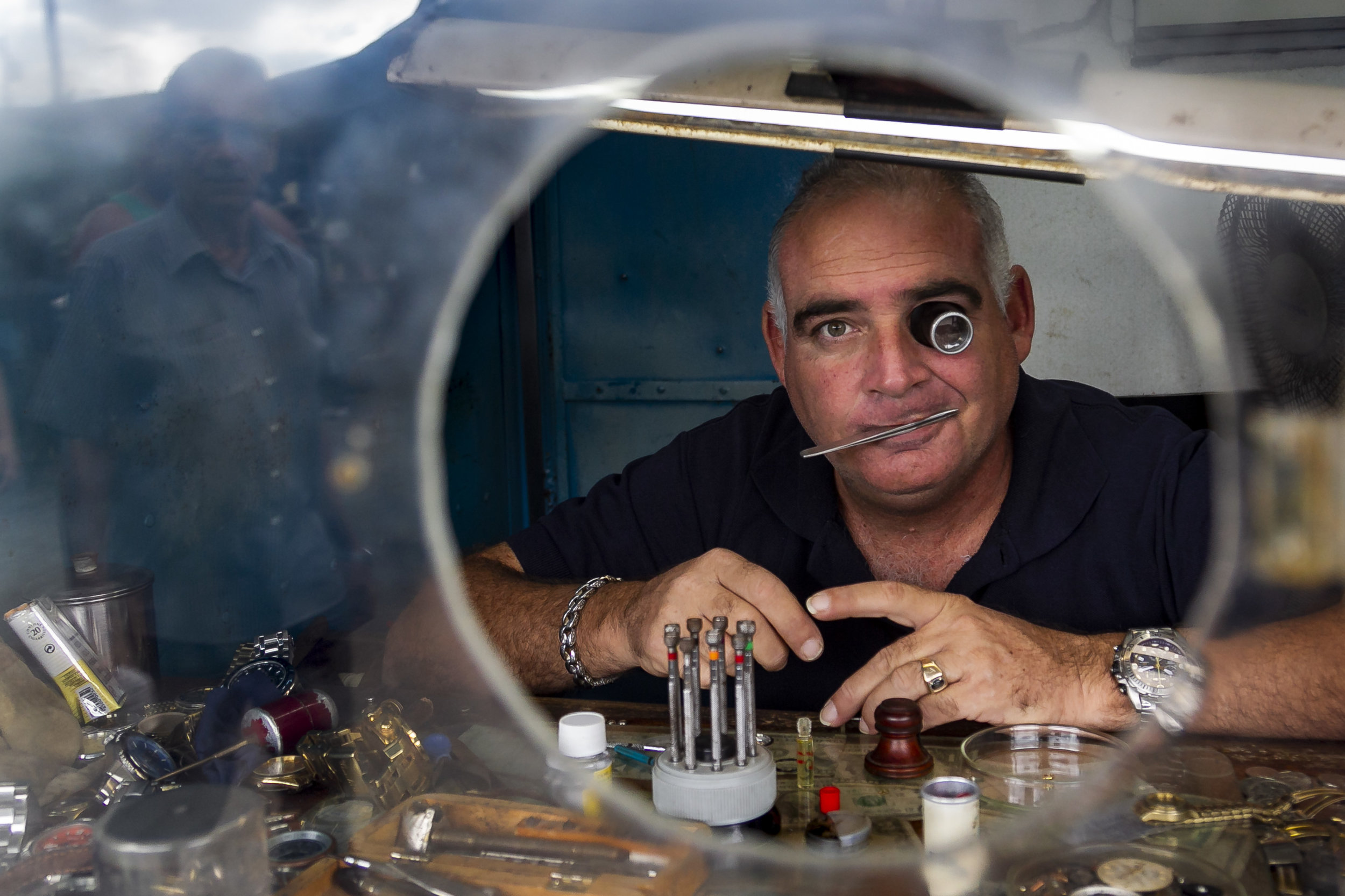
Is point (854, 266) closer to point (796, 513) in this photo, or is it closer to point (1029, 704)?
point (796, 513)

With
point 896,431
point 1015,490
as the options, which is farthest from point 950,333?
point 1015,490

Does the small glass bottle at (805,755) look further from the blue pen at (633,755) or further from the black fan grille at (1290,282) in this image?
the black fan grille at (1290,282)

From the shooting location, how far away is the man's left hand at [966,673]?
81 centimetres

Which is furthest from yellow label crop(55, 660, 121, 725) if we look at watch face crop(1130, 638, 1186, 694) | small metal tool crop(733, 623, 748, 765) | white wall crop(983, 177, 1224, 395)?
white wall crop(983, 177, 1224, 395)

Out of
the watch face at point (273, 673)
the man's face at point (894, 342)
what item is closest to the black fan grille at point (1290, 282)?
the man's face at point (894, 342)

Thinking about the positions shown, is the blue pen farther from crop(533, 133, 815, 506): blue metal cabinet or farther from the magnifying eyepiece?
crop(533, 133, 815, 506): blue metal cabinet

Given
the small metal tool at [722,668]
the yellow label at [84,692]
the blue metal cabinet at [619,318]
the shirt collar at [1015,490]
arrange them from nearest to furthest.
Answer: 1. the small metal tool at [722,668]
2. the yellow label at [84,692]
3. the shirt collar at [1015,490]
4. the blue metal cabinet at [619,318]

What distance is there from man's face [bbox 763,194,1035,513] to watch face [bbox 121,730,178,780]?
2.38 ft

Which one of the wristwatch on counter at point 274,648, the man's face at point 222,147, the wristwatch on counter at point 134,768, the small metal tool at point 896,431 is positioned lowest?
the wristwatch on counter at point 134,768

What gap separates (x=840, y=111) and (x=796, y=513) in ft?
2.48

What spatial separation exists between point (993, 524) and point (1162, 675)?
336 mm

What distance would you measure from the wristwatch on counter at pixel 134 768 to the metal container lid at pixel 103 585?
0.20m

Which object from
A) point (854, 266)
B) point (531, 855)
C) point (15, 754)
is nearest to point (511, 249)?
point (854, 266)

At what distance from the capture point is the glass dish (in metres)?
0.71
